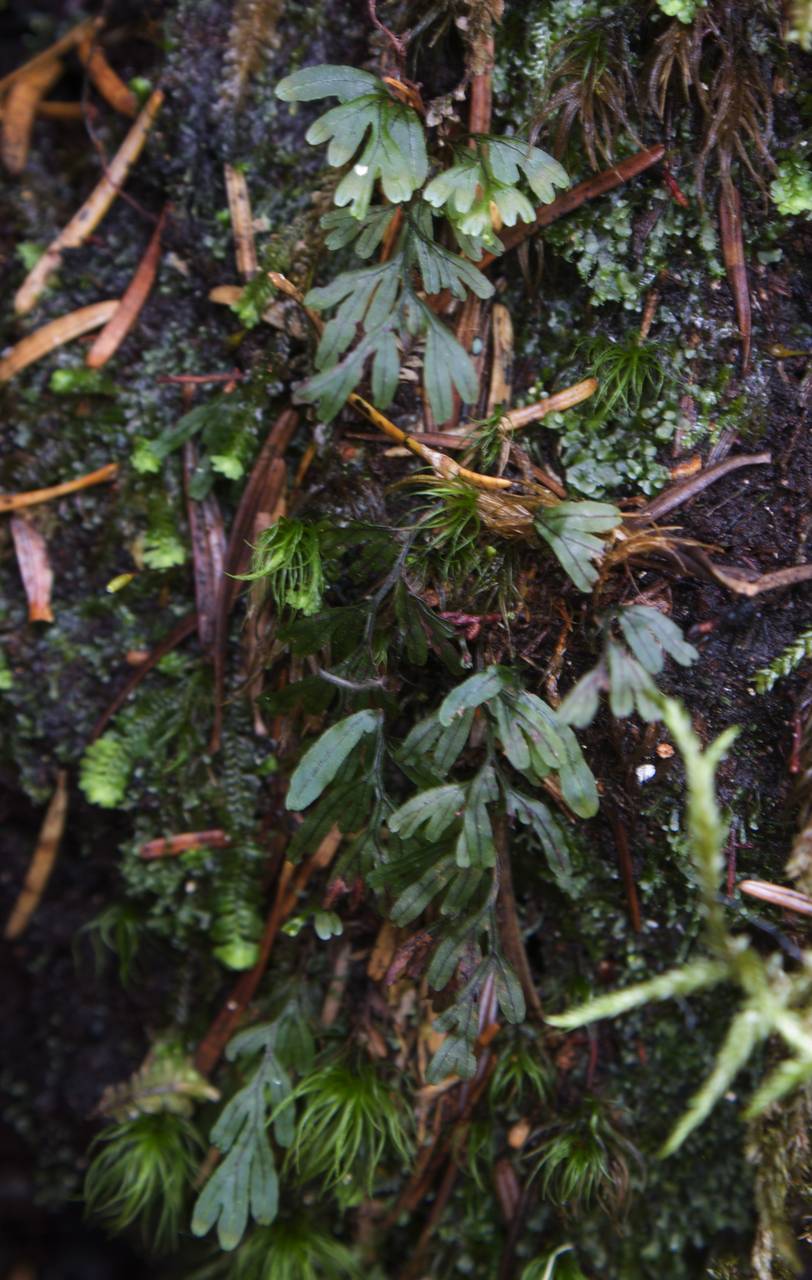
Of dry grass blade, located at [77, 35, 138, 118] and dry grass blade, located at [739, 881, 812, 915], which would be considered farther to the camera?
dry grass blade, located at [77, 35, 138, 118]

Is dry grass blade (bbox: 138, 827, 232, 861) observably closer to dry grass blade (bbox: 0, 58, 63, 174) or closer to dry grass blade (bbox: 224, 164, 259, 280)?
dry grass blade (bbox: 224, 164, 259, 280)

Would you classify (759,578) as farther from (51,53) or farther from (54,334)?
(51,53)

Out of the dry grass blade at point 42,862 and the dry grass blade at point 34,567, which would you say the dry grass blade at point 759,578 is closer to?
the dry grass blade at point 34,567

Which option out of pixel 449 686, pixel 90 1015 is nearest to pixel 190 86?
pixel 449 686

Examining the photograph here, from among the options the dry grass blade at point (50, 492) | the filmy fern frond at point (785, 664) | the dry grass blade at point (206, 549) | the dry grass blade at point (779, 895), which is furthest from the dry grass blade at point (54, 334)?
the dry grass blade at point (779, 895)

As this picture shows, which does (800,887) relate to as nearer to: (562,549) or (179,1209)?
(562,549)

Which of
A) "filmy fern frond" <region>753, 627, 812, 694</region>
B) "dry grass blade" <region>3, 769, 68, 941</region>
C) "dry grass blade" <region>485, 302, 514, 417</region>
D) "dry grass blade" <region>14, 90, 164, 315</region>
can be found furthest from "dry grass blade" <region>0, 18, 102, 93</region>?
"filmy fern frond" <region>753, 627, 812, 694</region>
